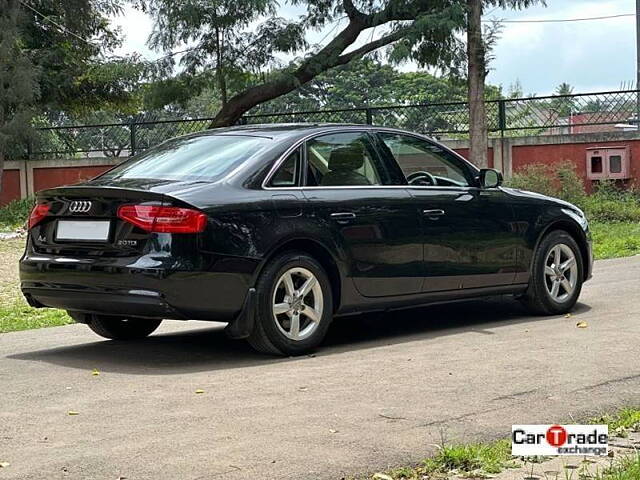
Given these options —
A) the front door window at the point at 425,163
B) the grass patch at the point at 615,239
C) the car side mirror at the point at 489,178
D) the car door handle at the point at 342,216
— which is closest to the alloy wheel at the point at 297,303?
the car door handle at the point at 342,216

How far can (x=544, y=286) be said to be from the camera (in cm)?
969

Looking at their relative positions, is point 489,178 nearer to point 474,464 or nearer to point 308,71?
point 474,464

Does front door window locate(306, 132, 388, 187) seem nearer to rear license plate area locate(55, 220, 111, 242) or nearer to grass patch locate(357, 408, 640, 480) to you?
rear license plate area locate(55, 220, 111, 242)

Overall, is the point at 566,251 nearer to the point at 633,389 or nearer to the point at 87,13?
the point at 633,389

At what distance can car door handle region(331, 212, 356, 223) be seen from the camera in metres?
8.16

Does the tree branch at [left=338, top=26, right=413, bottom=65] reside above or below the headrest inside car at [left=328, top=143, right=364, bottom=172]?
above

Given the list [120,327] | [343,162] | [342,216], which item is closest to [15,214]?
[120,327]

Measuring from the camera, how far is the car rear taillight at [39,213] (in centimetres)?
807

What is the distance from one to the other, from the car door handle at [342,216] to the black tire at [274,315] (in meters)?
0.34

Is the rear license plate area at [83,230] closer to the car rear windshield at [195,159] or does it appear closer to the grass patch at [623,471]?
the car rear windshield at [195,159]

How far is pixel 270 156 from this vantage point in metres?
8.08

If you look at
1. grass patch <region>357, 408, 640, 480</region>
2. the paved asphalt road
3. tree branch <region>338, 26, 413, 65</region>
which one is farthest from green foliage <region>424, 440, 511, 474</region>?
tree branch <region>338, 26, 413, 65</region>

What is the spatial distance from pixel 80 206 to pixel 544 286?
12.7 feet

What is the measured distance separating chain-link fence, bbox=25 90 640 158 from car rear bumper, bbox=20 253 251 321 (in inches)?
683
